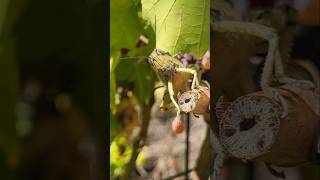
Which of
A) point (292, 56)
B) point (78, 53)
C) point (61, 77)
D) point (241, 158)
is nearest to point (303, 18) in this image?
point (292, 56)

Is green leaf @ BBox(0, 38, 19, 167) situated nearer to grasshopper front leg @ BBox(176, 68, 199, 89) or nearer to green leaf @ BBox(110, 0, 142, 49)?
green leaf @ BBox(110, 0, 142, 49)

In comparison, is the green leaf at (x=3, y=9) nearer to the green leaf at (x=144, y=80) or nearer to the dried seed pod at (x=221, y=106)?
the green leaf at (x=144, y=80)

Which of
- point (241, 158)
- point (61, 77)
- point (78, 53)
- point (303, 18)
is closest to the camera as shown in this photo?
point (303, 18)

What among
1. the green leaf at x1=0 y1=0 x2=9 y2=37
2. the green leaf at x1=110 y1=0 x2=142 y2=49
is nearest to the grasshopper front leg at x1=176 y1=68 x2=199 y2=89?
the green leaf at x1=110 y1=0 x2=142 y2=49

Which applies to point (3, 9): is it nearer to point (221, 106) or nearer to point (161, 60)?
point (161, 60)

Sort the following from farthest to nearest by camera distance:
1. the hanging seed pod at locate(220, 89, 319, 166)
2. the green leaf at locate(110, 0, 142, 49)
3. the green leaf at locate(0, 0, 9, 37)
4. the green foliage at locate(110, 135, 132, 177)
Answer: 1. the green foliage at locate(110, 135, 132, 177)
2. the green leaf at locate(0, 0, 9, 37)
3. the green leaf at locate(110, 0, 142, 49)
4. the hanging seed pod at locate(220, 89, 319, 166)

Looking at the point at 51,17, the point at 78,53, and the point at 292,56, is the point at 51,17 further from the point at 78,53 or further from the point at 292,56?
the point at 292,56

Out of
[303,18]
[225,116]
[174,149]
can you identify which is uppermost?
[303,18]
